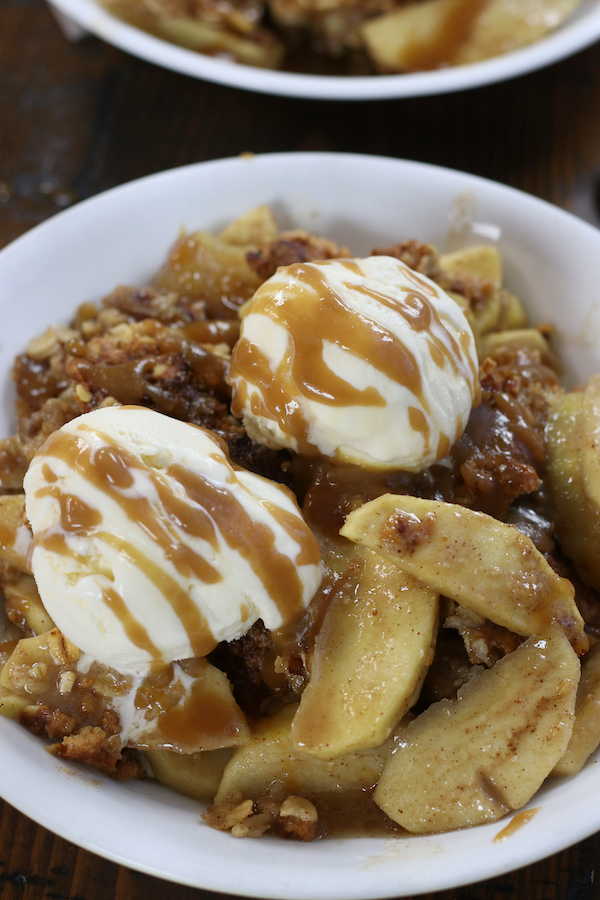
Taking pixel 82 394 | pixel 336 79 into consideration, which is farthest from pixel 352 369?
pixel 336 79

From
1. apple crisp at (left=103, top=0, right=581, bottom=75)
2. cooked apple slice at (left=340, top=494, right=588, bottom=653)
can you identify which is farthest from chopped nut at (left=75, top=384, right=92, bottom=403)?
apple crisp at (left=103, top=0, right=581, bottom=75)

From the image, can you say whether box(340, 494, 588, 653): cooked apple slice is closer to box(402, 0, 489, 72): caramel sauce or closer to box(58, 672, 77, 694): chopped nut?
box(58, 672, 77, 694): chopped nut

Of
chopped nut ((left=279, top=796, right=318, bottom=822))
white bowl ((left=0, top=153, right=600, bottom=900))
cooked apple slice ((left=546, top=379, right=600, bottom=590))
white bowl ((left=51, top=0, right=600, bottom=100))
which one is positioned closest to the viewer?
white bowl ((left=0, top=153, right=600, bottom=900))

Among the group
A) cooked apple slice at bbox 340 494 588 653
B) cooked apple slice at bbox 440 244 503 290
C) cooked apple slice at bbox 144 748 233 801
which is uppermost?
cooked apple slice at bbox 440 244 503 290

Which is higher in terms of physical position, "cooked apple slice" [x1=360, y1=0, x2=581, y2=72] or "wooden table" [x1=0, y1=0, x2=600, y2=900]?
"cooked apple slice" [x1=360, y1=0, x2=581, y2=72]

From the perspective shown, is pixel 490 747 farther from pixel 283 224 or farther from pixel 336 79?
pixel 336 79

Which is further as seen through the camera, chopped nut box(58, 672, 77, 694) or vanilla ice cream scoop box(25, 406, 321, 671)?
chopped nut box(58, 672, 77, 694)

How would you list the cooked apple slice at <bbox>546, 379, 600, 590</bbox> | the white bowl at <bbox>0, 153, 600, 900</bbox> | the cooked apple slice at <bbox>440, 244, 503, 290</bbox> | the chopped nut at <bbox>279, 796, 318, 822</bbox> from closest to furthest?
1. the white bowl at <bbox>0, 153, 600, 900</bbox>
2. the chopped nut at <bbox>279, 796, 318, 822</bbox>
3. the cooked apple slice at <bbox>546, 379, 600, 590</bbox>
4. the cooked apple slice at <bbox>440, 244, 503, 290</bbox>
